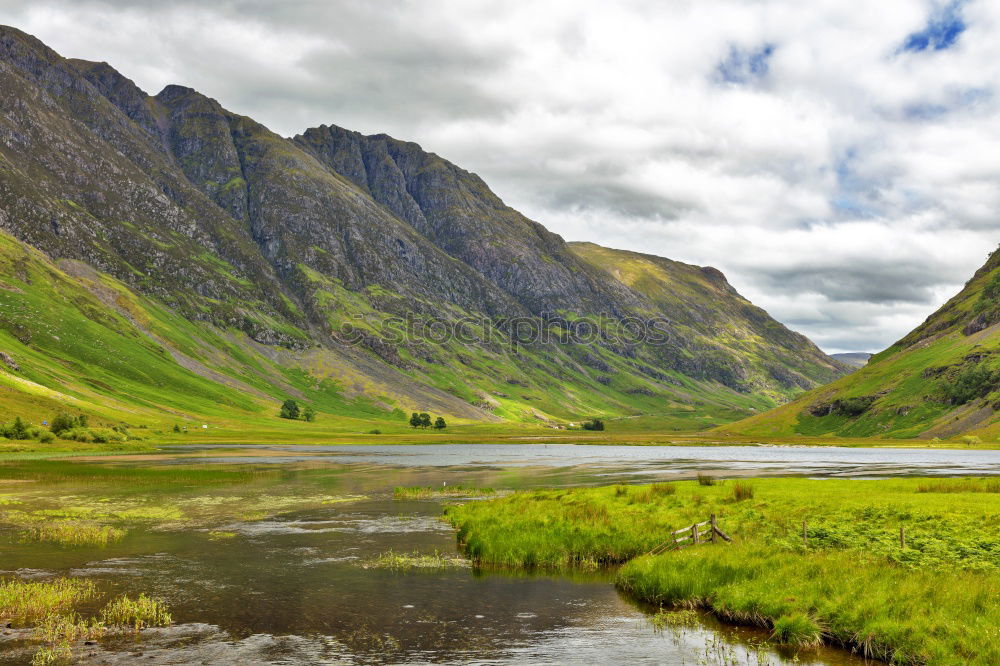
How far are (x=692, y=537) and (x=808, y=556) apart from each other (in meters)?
6.90

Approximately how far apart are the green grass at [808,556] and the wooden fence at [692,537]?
90cm

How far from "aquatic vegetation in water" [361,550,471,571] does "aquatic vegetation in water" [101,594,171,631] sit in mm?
11981

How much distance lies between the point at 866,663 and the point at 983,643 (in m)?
3.63

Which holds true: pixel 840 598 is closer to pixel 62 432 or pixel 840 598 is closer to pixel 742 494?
pixel 742 494

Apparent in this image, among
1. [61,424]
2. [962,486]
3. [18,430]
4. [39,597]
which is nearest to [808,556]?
[39,597]

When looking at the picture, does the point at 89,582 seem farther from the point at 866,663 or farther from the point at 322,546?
the point at 866,663

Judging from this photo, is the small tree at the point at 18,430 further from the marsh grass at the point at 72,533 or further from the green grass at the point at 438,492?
the marsh grass at the point at 72,533

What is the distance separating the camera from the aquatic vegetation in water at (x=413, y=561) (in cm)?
3906

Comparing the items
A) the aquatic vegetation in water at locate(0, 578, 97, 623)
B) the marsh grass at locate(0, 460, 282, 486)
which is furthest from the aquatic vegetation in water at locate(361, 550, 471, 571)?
the marsh grass at locate(0, 460, 282, 486)

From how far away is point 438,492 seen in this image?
7931 centimetres

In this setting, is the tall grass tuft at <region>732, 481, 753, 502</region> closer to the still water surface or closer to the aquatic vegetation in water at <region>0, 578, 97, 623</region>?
the still water surface

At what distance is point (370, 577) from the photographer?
36406mm

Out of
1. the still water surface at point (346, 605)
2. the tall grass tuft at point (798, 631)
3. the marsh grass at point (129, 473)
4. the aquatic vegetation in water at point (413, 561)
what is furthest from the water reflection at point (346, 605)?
the marsh grass at point (129, 473)

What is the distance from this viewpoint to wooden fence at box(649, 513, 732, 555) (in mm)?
36062
